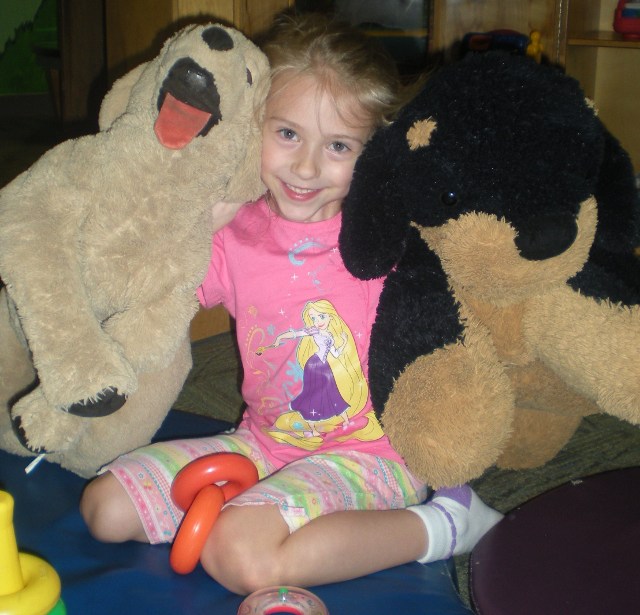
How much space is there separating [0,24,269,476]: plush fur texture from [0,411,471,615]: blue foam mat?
0.16 meters

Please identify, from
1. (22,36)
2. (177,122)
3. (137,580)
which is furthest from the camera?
(22,36)

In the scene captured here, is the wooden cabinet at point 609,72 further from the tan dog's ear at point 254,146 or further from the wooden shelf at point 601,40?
the tan dog's ear at point 254,146

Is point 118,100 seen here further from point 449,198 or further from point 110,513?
point 110,513

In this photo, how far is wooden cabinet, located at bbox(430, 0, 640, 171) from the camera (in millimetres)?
2096

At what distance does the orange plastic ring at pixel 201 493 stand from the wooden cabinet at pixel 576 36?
154 cm

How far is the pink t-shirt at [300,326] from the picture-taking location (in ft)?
3.13

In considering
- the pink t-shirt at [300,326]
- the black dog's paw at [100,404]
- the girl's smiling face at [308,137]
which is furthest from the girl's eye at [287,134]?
the black dog's paw at [100,404]

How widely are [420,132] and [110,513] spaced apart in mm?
541

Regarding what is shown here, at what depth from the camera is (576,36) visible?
2127mm

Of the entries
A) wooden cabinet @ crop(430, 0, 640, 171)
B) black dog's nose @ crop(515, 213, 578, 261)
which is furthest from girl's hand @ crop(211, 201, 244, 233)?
wooden cabinet @ crop(430, 0, 640, 171)

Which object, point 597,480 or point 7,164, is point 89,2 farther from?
point 597,480

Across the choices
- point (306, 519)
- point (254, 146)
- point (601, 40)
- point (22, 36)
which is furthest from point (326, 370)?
point (22, 36)

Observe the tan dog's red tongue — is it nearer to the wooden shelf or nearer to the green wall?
the wooden shelf

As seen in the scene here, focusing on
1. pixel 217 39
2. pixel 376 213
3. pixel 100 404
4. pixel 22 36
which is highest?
pixel 217 39
